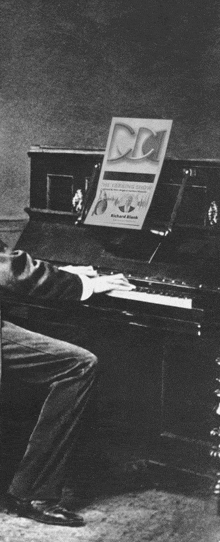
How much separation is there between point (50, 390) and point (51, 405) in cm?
6

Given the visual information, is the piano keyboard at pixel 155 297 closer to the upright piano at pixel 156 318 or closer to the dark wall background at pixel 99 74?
the upright piano at pixel 156 318

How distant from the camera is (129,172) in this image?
126 inches

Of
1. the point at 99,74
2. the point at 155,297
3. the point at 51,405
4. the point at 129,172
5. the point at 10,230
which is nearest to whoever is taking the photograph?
the point at 51,405

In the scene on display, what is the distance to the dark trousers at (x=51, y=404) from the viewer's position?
2.64 m

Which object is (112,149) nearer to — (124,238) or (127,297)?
(124,238)

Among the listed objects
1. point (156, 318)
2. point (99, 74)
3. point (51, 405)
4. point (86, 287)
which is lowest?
point (51, 405)

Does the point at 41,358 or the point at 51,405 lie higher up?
the point at 41,358

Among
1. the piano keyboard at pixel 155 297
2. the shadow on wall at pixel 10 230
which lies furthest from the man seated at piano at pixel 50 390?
the shadow on wall at pixel 10 230

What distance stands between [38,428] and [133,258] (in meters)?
0.88

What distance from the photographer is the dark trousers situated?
2641 millimetres

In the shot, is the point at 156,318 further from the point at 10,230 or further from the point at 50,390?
the point at 10,230

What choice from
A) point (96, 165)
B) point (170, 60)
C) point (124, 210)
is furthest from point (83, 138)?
point (124, 210)

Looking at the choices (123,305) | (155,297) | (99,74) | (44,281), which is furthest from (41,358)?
(99,74)

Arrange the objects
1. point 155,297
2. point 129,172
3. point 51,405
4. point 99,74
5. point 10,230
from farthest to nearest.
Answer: point 10,230
point 99,74
point 129,172
point 155,297
point 51,405
